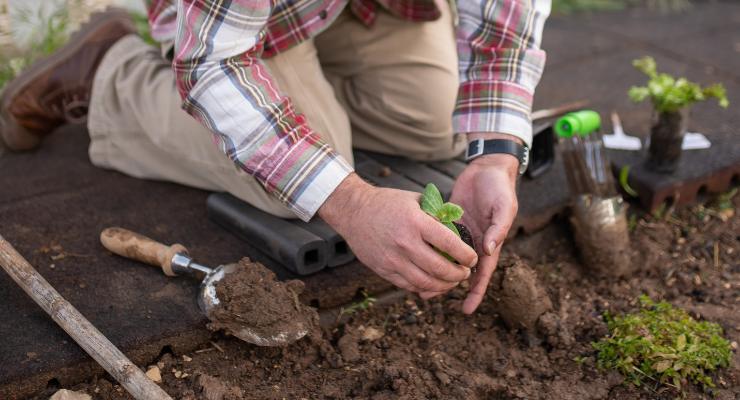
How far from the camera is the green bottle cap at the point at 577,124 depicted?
264 centimetres

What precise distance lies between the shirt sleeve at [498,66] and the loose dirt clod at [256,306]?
0.73 m

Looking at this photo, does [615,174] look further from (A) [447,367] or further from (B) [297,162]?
(B) [297,162]

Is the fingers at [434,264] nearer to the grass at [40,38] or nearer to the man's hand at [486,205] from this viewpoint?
the man's hand at [486,205]

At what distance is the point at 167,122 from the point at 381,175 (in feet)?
2.50

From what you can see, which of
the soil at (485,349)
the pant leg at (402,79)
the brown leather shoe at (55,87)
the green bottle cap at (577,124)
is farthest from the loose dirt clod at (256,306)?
the brown leather shoe at (55,87)

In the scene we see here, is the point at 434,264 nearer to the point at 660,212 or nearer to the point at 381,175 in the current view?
the point at 381,175

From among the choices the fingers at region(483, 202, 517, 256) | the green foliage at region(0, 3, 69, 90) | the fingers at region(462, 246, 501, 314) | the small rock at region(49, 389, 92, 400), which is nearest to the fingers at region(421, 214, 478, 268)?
the fingers at region(483, 202, 517, 256)

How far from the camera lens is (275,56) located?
8.34 ft

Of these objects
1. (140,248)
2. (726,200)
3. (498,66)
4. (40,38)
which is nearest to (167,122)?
(140,248)

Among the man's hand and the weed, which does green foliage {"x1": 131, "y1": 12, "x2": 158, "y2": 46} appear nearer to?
the man's hand

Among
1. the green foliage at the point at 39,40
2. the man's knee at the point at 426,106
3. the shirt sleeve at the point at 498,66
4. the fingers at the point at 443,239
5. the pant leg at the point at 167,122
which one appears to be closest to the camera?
the fingers at the point at 443,239

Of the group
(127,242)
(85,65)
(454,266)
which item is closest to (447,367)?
(454,266)

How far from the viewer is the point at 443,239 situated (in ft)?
6.04

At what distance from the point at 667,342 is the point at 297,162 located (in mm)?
1116
